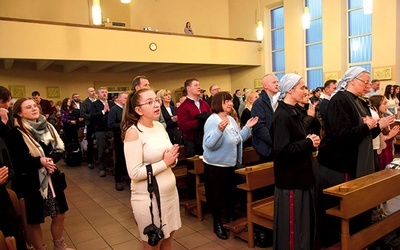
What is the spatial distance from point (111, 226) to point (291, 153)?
7.73 feet

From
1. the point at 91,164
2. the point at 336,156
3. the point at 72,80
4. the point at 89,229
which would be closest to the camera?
the point at 336,156

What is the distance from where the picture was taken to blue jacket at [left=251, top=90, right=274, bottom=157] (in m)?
3.11

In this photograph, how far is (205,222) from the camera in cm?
361

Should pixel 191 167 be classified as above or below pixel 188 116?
below

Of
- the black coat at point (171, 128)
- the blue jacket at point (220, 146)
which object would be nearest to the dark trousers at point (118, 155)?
the black coat at point (171, 128)

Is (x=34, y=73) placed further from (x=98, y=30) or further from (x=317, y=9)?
(x=317, y=9)

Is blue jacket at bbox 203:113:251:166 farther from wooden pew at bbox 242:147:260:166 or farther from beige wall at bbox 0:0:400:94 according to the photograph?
beige wall at bbox 0:0:400:94

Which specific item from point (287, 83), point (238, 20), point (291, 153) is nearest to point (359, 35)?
point (238, 20)

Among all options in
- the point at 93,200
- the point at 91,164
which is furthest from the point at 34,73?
Answer: the point at 93,200

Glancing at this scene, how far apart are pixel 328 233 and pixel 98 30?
24.9ft

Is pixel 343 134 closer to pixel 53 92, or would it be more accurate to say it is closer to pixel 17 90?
pixel 17 90

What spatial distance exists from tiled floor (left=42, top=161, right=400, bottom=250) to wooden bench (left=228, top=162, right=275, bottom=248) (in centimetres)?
12

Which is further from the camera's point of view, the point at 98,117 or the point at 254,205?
the point at 98,117

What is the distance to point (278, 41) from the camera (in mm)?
→ 12023
